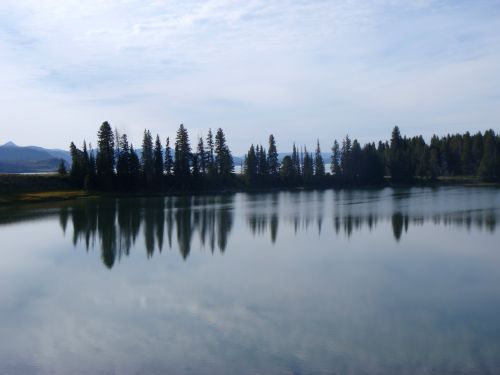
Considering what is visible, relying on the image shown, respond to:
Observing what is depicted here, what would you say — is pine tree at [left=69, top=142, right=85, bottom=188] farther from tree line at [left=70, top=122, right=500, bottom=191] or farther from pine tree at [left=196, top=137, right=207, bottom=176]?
pine tree at [left=196, top=137, right=207, bottom=176]

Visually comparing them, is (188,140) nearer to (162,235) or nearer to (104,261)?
(162,235)

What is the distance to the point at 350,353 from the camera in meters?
13.8

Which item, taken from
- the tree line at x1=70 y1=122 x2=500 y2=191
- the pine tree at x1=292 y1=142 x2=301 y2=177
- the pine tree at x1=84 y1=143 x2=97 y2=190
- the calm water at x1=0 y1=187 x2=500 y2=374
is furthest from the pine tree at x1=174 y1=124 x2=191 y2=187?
the calm water at x1=0 y1=187 x2=500 y2=374

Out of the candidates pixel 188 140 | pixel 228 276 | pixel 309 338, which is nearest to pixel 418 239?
pixel 228 276

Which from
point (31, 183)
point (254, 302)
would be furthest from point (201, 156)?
point (254, 302)

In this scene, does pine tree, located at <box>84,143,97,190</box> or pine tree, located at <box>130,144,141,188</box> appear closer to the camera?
pine tree, located at <box>84,143,97,190</box>

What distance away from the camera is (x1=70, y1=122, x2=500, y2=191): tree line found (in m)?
101

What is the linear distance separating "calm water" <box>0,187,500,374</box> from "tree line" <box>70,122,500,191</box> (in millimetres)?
61961

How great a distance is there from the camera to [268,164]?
124 m

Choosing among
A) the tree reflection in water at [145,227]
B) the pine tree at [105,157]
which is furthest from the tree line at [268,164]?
the tree reflection in water at [145,227]

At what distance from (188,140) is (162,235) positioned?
74172mm

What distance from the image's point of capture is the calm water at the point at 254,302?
13672mm

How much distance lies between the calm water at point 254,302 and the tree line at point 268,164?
62.0 meters

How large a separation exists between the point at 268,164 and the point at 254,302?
345 ft
